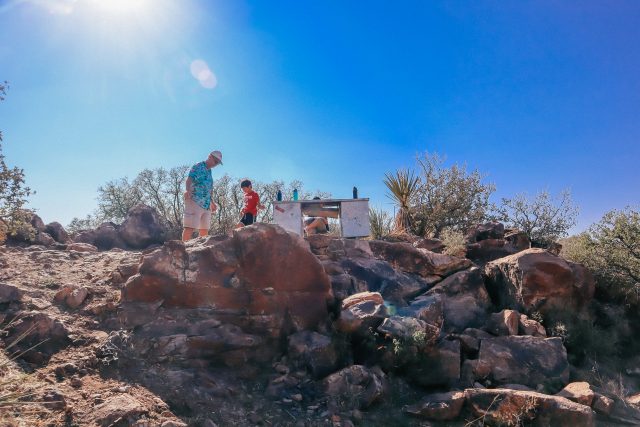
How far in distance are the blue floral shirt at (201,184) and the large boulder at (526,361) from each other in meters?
5.69

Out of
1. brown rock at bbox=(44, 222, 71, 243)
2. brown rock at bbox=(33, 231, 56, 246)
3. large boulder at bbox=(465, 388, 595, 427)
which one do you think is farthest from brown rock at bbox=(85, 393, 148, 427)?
brown rock at bbox=(44, 222, 71, 243)

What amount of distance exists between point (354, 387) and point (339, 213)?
577 centimetres

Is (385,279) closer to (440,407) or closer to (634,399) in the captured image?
(440,407)

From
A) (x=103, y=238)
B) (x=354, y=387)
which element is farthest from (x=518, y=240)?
(x=103, y=238)

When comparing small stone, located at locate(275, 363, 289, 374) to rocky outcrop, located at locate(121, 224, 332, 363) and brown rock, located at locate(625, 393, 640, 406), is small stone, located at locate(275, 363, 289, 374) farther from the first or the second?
brown rock, located at locate(625, 393, 640, 406)

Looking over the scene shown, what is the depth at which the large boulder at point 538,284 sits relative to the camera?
8398mm

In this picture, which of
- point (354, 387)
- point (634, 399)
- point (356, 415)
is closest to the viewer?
point (356, 415)

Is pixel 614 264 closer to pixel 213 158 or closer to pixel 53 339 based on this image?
pixel 213 158

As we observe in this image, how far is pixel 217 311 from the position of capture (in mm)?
6320

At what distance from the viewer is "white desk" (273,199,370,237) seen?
10.4m

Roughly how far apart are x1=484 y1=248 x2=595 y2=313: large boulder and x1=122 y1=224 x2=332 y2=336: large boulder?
13.8 feet

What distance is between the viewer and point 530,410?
546cm

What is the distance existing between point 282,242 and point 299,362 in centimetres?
196

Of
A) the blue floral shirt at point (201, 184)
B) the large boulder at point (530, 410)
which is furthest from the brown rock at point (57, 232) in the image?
the large boulder at point (530, 410)
